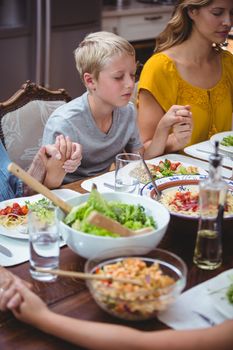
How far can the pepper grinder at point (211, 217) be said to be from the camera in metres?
1.28

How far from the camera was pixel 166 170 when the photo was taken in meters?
1.97

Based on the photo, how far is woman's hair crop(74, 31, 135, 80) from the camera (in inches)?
83.1

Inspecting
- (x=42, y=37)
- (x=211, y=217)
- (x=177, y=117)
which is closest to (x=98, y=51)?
(x=177, y=117)

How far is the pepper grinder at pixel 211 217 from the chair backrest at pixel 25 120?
1.11m

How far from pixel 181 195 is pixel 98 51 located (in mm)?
778

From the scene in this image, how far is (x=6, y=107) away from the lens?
7.47 feet

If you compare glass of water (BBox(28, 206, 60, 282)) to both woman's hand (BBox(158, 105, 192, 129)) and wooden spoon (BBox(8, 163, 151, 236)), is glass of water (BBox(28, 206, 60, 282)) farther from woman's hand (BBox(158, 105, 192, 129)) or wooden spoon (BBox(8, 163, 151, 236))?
woman's hand (BBox(158, 105, 192, 129))

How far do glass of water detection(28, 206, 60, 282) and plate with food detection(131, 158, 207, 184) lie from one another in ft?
1.85

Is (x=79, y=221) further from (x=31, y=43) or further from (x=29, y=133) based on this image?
(x=31, y=43)

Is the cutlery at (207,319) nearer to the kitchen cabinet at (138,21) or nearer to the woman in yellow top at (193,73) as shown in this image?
the woman in yellow top at (193,73)

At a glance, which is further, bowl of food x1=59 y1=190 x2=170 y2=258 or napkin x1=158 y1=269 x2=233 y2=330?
bowl of food x1=59 y1=190 x2=170 y2=258

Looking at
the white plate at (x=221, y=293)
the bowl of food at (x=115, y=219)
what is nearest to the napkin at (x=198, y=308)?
the white plate at (x=221, y=293)

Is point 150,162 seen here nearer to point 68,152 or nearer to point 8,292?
point 68,152

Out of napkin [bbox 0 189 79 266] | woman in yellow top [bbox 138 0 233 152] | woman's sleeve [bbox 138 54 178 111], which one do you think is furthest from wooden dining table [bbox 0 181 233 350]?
woman's sleeve [bbox 138 54 178 111]
